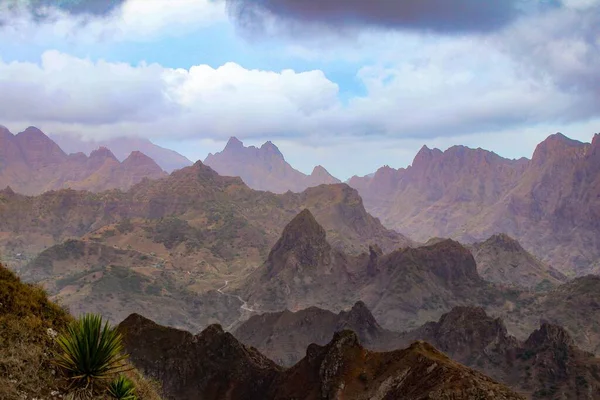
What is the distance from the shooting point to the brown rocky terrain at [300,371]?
63094 millimetres

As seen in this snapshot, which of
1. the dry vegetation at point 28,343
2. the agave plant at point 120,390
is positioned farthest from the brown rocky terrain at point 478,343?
the dry vegetation at point 28,343

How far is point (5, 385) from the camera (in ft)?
72.1

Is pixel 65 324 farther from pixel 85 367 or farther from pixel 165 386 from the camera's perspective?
pixel 165 386

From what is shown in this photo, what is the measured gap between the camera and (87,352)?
930 inches

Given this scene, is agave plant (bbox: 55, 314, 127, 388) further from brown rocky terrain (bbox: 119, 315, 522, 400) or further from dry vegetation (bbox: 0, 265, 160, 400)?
brown rocky terrain (bbox: 119, 315, 522, 400)

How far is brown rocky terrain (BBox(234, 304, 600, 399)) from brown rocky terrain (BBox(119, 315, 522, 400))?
52.8 metres

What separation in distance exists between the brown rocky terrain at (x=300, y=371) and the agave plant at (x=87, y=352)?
42.1m

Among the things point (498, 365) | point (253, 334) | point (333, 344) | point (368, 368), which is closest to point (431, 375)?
point (368, 368)

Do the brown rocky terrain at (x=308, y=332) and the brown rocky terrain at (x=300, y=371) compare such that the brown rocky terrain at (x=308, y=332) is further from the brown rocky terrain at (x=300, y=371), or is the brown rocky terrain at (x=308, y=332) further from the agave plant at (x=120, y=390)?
the agave plant at (x=120, y=390)

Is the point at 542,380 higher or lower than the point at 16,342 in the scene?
lower

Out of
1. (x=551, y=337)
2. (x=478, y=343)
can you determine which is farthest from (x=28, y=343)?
(x=478, y=343)

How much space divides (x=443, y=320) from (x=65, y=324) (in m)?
144

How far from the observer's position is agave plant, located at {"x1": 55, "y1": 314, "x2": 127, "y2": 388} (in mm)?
23453

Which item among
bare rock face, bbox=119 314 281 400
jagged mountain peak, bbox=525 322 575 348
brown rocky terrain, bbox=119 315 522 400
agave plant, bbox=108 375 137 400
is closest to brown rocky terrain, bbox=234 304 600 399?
jagged mountain peak, bbox=525 322 575 348
